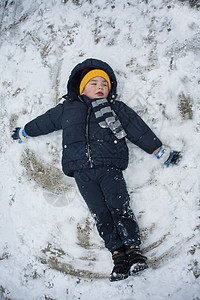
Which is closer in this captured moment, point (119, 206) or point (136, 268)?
point (136, 268)

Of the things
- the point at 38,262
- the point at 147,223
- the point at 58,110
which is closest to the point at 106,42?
the point at 58,110

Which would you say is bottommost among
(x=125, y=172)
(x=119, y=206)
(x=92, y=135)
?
(x=119, y=206)

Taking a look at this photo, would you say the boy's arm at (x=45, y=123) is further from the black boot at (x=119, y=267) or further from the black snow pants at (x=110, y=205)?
the black boot at (x=119, y=267)

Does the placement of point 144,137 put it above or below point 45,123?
below

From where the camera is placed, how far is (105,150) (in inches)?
83.1

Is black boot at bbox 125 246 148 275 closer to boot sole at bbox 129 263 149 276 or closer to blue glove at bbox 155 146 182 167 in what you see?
boot sole at bbox 129 263 149 276

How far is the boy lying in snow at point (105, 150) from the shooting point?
6.61 ft

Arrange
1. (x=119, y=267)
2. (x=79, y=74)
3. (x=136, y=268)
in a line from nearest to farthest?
(x=136, y=268) < (x=119, y=267) < (x=79, y=74)

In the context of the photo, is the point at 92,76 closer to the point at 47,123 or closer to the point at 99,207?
the point at 47,123

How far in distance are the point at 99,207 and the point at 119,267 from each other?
0.51 m

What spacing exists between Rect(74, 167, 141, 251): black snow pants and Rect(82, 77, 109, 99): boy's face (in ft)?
2.33

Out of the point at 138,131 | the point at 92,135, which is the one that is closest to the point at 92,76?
the point at 92,135

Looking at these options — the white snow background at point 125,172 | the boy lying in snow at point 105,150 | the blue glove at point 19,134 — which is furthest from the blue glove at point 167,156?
the blue glove at point 19,134

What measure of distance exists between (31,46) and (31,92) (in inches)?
22.8
